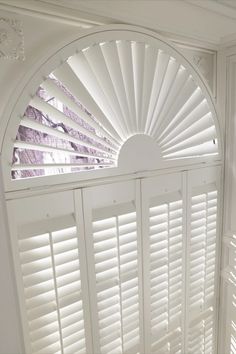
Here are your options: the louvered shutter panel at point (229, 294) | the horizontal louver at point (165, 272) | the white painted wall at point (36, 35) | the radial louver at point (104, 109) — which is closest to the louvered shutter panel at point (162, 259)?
the horizontal louver at point (165, 272)

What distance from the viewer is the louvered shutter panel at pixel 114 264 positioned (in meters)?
0.89

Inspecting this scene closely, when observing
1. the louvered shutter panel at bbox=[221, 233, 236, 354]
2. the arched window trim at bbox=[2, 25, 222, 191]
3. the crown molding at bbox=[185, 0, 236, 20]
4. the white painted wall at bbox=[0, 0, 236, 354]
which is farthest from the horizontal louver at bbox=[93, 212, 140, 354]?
the crown molding at bbox=[185, 0, 236, 20]

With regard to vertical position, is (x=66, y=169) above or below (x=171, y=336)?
above

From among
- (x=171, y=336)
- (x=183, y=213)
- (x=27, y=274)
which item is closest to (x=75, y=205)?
(x=27, y=274)

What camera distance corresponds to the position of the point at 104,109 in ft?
2.82

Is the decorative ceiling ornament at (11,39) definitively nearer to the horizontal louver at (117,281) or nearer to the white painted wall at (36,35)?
the white painted wall at (36,35)

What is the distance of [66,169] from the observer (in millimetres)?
828

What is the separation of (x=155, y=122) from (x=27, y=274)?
0.71 metres

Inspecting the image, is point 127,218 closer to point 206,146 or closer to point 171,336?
point 206,146

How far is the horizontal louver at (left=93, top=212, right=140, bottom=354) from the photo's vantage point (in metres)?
0.92

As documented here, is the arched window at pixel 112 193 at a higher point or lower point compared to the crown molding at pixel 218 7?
lower

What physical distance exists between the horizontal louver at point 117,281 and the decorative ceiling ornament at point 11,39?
59cm

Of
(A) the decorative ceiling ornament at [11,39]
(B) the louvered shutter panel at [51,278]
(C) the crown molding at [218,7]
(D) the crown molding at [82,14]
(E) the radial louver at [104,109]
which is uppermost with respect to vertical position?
(C) the crown molding at [218,7]

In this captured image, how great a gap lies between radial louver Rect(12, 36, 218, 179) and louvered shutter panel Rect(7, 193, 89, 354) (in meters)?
0.15
